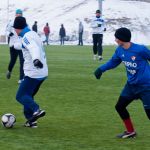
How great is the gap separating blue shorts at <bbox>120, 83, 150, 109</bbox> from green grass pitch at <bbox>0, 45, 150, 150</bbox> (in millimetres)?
587

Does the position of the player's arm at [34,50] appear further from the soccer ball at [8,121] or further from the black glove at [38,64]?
the soccer ball at [8,121]

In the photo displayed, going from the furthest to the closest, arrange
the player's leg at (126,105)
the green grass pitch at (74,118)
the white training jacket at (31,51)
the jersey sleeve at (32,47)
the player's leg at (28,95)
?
the player's leg at (28,95) < the white training jacket at (31,51) < the jersey sleeve at (32,47) < the player's leg at (126,105) < the green grass pitch at (74,118)

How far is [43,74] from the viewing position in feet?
33.7

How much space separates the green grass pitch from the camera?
910 centimetres

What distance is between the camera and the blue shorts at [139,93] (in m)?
9.32

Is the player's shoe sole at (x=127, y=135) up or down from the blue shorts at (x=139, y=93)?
down

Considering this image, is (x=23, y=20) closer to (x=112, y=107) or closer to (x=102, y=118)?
(x=102, y=118)

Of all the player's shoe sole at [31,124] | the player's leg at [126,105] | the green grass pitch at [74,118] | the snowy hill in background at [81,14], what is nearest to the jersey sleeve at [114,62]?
the player's leg at [126,105]

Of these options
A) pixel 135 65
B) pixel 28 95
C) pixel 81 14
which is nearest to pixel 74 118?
pixel 28 95

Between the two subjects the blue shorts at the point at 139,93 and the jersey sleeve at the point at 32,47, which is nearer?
the blue shorts at the point at 139,93

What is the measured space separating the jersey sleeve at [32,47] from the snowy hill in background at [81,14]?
60201 mm

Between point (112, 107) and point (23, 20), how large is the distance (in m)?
3.43

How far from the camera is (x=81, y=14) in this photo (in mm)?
81438

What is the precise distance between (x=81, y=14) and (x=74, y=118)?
70.5 m
